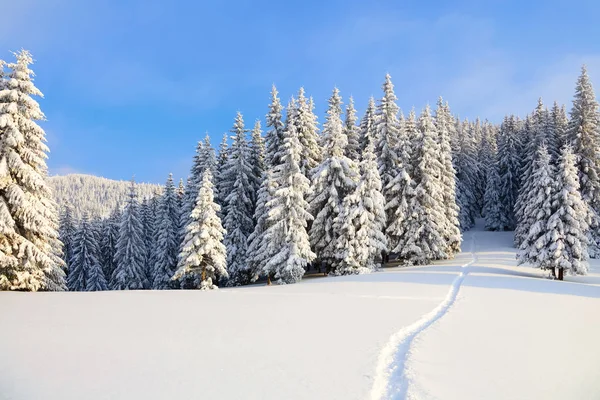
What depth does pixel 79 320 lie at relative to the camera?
12773 mm

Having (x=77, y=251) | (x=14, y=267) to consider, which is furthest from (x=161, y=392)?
(x=77, y=251)

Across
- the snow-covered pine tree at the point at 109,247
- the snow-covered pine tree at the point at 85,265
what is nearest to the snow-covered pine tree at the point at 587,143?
the snow-covered pine tree at the point at 85,265

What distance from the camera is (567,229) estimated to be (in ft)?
89.9

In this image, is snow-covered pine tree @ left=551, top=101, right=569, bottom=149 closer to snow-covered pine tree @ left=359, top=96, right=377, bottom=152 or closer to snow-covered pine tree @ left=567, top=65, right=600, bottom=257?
snow-covered pine tree @ left=567, top=65, right=600, bottom=257

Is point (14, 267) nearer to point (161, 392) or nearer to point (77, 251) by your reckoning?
point (161, 392)

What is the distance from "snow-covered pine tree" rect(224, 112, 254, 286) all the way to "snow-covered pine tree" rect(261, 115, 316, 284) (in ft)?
16.0

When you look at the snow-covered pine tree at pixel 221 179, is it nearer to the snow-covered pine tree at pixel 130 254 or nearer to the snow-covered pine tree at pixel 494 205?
the snow-covered pine tree at pixel 130 254

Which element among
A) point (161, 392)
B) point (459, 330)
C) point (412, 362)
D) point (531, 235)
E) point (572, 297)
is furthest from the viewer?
point (531, 235)

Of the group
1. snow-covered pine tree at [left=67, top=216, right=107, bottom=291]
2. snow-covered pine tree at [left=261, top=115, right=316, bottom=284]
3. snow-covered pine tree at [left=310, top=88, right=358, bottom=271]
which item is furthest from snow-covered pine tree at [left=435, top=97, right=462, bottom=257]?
snow-covered pine tree at [left=67, top=216, right=107, bottom=291]

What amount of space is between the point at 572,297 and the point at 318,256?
18708 millimetres

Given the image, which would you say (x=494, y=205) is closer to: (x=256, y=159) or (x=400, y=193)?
(x=400, y=193)

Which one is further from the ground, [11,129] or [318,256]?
[11,129]

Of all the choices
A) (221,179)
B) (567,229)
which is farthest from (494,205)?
(221,179)

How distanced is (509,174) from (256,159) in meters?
42.2
